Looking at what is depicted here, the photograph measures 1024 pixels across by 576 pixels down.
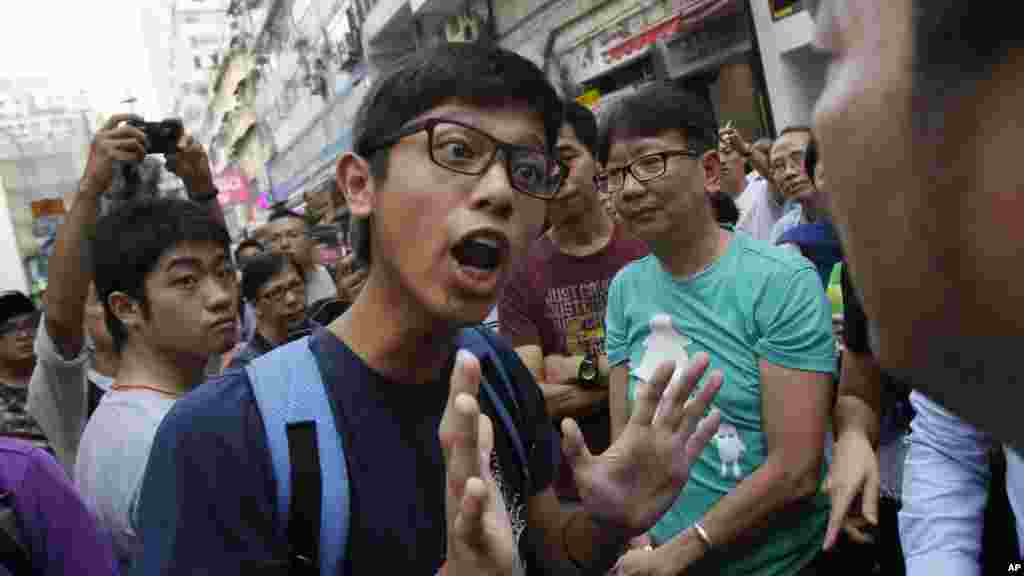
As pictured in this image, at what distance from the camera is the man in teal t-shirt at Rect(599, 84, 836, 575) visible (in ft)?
7.26

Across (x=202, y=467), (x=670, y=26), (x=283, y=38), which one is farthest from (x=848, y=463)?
(x=283, y=38)

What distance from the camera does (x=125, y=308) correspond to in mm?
2846

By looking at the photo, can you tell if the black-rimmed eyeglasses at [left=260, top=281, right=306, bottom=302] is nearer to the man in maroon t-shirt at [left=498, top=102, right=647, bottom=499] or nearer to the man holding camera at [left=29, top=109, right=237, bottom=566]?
the man holding camera at [left=29, top=109, right=237, bottom=566]

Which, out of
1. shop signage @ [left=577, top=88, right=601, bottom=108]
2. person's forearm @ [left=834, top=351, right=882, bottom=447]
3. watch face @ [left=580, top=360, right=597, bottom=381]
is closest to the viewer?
person's forearm @ [left=834, top=351, right=882, bottom=447]

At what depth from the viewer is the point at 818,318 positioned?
2.23 metres

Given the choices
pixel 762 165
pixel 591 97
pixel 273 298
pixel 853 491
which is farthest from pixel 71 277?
pixel 591 97

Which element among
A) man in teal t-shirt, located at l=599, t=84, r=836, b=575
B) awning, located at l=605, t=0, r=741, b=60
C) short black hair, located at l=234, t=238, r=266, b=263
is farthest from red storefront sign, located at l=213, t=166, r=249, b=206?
man in teal t-shirt, located at l=599, t=84, r=836, b=575

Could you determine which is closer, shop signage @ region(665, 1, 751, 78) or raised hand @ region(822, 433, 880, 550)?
raised hand @ region(822, 433, 880, 550)

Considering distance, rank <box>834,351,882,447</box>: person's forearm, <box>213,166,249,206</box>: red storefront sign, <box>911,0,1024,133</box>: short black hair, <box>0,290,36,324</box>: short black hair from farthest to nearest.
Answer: <box>213,166,249,206</box>: red storefront sign
<box>0,290,36,324</box>: short black hair
<box>834,351,882,447</box>: person's forearm
<box>911,0,1024,133</box>: short black hair

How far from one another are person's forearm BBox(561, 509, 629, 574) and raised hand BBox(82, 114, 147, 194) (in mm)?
2328

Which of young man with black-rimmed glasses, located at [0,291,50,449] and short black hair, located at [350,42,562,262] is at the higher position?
short black hair, located at [350,42,562,262]

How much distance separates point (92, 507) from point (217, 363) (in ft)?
4.73

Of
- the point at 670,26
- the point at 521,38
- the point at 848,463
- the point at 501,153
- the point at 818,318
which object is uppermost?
the point at 521,38

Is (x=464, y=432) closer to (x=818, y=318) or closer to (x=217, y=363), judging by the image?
(x=818, y=318)
